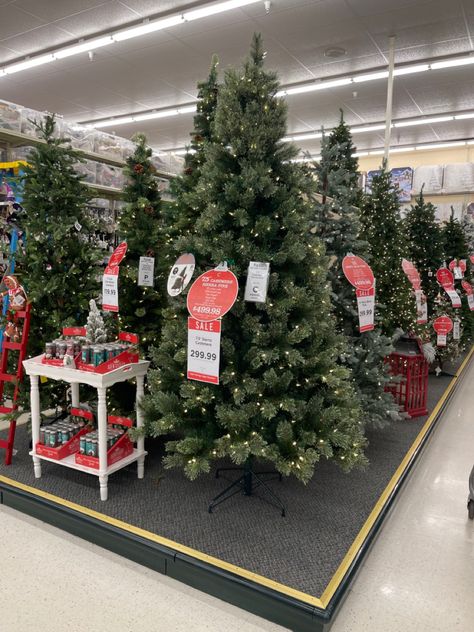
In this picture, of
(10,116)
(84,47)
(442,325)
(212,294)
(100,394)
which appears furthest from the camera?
(84,47)

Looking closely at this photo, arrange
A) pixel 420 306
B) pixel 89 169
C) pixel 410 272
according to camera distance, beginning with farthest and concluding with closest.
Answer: pixel 89 169, pixel 420 306, pixel 410 272

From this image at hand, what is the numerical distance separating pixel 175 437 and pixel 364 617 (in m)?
2.17

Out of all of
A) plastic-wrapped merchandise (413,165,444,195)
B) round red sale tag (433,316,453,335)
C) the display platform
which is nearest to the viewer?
the display platform

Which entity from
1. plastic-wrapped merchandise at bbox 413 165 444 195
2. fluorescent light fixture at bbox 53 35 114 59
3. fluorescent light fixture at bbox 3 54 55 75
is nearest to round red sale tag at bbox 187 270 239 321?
fluorescent light fixture at bbox 53 35 114 59

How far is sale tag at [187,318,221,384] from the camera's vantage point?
7.90 feet

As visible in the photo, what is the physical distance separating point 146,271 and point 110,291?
0.35 metres

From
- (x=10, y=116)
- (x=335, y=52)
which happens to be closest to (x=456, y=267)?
(x=335, y=52)

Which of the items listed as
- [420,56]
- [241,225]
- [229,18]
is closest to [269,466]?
[241,225]

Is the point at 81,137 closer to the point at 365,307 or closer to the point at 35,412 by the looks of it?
the point at 35,412

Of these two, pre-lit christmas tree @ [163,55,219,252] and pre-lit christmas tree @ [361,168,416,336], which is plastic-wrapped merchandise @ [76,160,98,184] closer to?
pre-lit christmas tree @ [163,55,219,252]

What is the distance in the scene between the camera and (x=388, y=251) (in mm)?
4535

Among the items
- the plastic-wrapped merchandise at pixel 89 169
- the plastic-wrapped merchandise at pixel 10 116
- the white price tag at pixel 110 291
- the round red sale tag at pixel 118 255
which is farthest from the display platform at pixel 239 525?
the plastic-wrapped merchandise at pixel 89 169

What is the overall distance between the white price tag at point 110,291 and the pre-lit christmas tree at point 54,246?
0.23 m

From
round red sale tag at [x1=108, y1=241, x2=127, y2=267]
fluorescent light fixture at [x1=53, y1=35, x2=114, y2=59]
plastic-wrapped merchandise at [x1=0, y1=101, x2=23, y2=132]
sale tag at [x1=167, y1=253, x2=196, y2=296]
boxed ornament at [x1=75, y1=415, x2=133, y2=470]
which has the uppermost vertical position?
fluorescent light fixture at [x1=53, y1=35, x2=114, y2=59]
